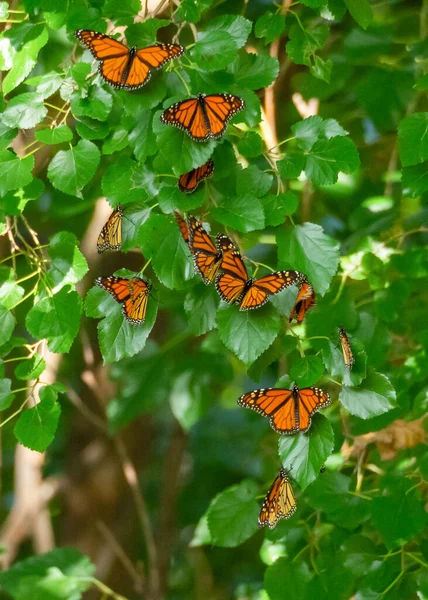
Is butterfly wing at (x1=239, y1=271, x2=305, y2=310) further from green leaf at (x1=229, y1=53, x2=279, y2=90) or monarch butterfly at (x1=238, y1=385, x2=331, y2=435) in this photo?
green leaf at (x1=229, y1=53, x2=279, y2=90)

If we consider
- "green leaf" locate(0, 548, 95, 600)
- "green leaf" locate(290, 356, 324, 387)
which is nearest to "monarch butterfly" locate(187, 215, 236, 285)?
"green leaf" locate(290, 356, 324, 387)

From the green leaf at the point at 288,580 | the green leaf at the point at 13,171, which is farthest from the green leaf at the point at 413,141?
the green leaf at the point at 288,580

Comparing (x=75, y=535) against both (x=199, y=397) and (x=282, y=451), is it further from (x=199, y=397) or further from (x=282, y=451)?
(x=282, y=451)

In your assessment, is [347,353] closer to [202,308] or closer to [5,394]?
[202,308]

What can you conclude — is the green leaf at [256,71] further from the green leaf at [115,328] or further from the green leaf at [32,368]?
the green leaf at [32,368]

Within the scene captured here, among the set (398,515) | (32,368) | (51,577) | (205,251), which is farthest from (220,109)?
(51,577)

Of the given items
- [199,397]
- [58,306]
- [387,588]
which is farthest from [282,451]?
[199,397]
